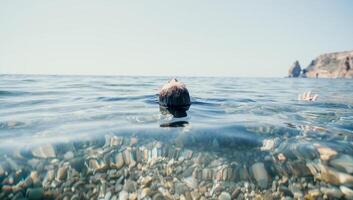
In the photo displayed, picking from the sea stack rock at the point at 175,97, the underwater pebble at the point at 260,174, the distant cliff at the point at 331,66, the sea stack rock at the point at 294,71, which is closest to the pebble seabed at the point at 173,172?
the underwater pebble at the point at 260,174

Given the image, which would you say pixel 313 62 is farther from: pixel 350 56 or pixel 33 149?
pixel 33 149

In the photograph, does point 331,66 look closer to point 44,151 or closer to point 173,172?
point 173,172

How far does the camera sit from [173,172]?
8.75ft

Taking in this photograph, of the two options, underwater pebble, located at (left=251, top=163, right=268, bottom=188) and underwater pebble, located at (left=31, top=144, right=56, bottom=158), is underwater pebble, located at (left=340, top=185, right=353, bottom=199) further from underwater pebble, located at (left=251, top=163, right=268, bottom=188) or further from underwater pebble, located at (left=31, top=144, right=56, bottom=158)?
underwater pebble, located at (left=31, top=144, right=56, bottom=158)

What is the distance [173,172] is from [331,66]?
181m

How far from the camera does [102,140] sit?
10.5ft

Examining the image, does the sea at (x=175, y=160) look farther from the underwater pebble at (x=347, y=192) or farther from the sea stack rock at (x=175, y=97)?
the sea stack rock at (x=175, y=97)

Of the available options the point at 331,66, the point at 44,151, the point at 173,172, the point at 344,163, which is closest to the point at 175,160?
the point at 173,172

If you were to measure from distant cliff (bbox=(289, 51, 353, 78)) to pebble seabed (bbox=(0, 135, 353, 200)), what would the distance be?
156676 millimetres

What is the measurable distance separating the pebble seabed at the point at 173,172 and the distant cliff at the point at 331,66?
514 ft

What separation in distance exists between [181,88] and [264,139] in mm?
2728

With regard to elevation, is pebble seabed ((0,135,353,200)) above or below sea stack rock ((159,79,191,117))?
below

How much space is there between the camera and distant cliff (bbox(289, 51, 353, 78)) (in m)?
133

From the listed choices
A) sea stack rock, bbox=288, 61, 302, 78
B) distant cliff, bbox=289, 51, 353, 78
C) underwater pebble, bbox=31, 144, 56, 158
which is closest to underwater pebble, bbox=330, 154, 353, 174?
Result: underwater pebble, bbox=31, 144, 56, 158
